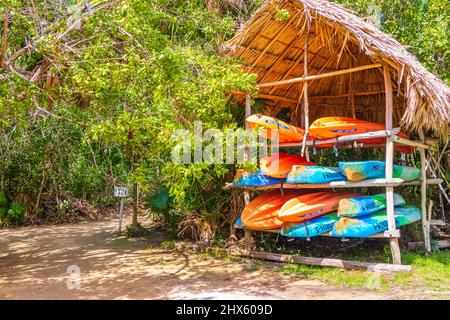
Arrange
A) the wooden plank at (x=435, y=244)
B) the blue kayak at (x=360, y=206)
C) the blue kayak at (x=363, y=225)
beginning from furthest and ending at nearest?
the wooden plank at (x=435, y=244)
the blue kayak at (x=360, y=206)
the blue kayak at (x=363, y=225)

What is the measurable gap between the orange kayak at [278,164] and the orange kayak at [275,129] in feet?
0.86

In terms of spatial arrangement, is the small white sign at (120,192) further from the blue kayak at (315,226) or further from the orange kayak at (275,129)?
the blue kayak at (315,226)

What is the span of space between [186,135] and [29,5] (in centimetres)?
287

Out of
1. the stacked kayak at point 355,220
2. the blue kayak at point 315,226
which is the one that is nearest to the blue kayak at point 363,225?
the stacked kayak at point 355,220

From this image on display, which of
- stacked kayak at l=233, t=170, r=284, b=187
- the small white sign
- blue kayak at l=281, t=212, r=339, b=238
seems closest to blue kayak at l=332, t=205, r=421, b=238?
blue kayak at l=281, t=212, r=339, b=238

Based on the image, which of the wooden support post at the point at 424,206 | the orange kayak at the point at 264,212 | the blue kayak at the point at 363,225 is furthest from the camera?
the wooden support post at the point at 424,206

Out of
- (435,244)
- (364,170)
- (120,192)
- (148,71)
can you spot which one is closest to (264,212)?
(364,170)

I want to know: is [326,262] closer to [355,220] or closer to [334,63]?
[355,220]

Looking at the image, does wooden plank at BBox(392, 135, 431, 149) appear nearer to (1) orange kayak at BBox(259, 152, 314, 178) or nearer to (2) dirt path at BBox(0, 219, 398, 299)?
(1) orange kayak at BBox(259, 152, 314, 178)

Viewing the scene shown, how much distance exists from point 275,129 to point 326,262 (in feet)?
5.84

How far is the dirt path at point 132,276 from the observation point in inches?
171

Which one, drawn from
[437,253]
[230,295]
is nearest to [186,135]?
[230,295]

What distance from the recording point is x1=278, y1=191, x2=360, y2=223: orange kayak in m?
5.41
